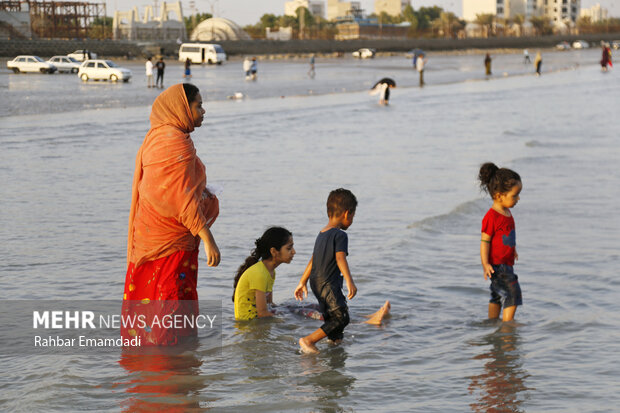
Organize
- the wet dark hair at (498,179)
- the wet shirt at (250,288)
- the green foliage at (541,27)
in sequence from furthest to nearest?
the green foliage at (541,27)
the wet shirt at (250,288)
the wet dark hair at (498,179)

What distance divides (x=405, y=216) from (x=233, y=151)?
7.32 metres

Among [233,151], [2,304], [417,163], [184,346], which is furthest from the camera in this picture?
[233,151]

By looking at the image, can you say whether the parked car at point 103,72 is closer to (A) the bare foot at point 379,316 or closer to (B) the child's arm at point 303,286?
(A) the bare foot at point 379,316

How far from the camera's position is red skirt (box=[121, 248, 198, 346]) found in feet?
16.5

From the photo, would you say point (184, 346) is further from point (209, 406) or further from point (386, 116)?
point (386, 116)

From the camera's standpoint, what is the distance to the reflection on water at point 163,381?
182 inches

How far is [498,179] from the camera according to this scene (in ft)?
19.1

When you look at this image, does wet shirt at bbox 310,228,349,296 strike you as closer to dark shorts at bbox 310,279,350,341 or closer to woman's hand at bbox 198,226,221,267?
dark shorts at bbox 310,279,350,341

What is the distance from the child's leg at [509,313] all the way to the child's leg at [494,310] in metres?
0.10

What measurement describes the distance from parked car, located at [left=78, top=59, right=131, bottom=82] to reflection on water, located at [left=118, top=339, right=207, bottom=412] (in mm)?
44099

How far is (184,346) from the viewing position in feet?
18.0

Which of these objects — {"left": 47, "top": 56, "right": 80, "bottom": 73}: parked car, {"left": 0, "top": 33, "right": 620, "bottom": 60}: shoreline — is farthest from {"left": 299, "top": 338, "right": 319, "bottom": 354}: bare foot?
{"left": 0, "top": 33, "right": 620, "bottom": 60}: shoreline

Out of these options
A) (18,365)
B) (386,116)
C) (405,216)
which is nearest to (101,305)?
(18,365)

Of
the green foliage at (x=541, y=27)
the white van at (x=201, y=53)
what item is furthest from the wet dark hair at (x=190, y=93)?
the green foliage at (x=541, y=27)
